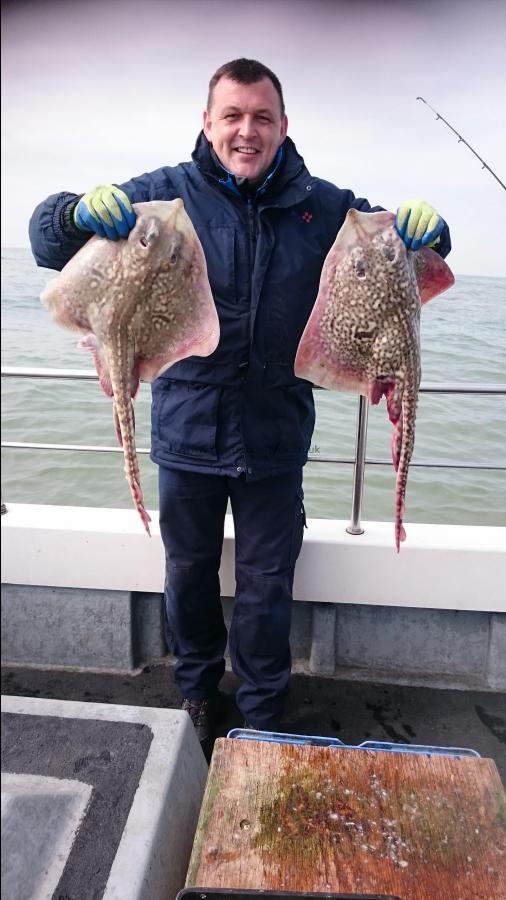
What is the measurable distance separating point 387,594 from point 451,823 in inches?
48.4

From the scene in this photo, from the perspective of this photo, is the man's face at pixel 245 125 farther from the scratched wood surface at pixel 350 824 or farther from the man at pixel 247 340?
the scratched wood surface at pixel 350 824

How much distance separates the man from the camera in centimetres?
212

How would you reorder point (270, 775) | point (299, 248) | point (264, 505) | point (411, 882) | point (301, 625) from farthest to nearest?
1. point (301, 625)
2. point (264, 505)
3. point (299, 248)
4. point (270, 775)
5. point (411, 882)

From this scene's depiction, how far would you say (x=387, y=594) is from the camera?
2885mm

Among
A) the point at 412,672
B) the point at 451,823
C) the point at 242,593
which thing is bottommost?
the point at 412,672

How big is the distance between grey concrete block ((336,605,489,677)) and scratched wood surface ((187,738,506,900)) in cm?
110

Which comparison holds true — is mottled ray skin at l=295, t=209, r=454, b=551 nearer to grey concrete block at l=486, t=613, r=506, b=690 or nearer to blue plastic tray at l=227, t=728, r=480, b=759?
blue plastic tray at l=227, t=728, r=480, b=759

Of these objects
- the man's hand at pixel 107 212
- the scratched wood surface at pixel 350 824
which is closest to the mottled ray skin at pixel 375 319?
the man's hand at pixel 107 212

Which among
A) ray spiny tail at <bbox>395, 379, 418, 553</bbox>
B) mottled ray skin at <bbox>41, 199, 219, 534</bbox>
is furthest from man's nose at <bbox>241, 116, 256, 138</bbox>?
ray spiny tail at <bbox>395, 379, 418, 553</bbox>

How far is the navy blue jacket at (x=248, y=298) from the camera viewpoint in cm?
216

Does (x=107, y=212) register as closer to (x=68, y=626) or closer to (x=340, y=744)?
(x=340, y=744)

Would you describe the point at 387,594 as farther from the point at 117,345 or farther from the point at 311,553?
the point at 117,345

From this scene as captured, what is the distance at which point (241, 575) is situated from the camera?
255 cm

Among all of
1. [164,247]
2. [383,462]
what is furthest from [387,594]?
[164,247]
